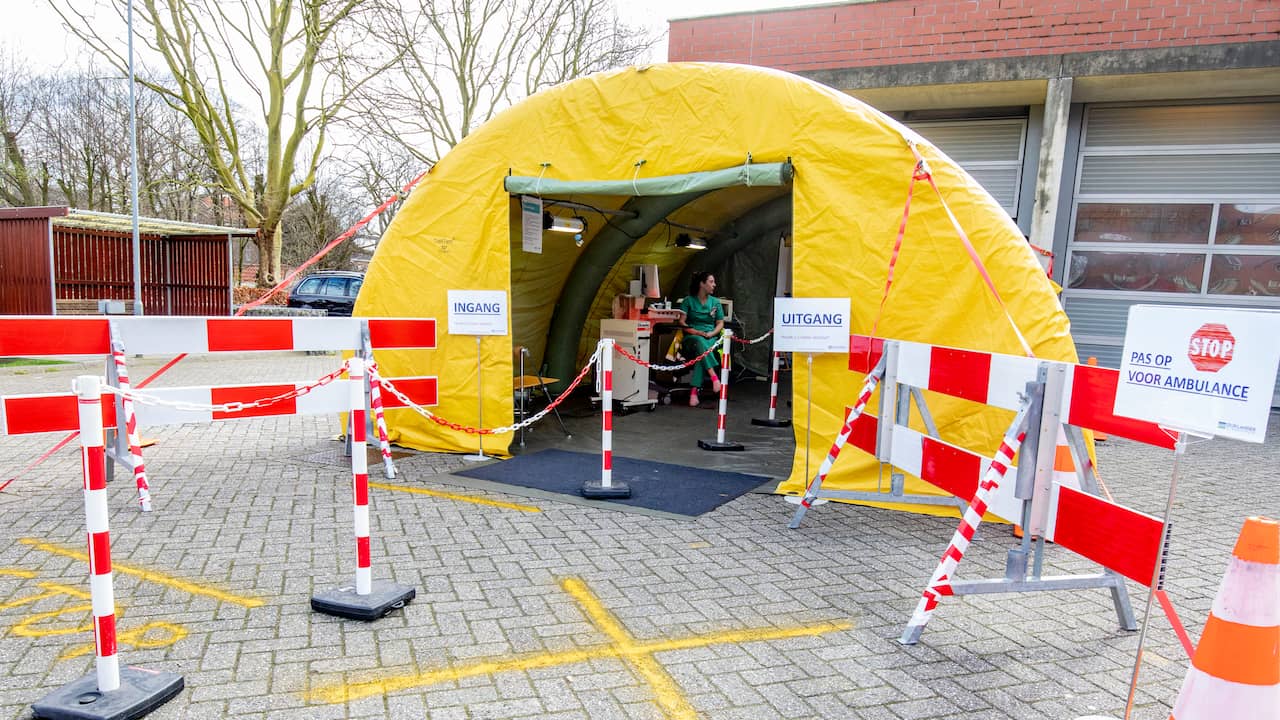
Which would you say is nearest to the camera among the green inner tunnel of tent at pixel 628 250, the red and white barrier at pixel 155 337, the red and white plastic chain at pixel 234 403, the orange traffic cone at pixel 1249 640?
the orange traffic cone at pixel 1249 640

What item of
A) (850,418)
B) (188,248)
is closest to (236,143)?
(188,248)

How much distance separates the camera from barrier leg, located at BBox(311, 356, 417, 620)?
11.7 ft

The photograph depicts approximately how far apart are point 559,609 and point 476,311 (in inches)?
154

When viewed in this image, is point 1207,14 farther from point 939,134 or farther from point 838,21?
point 838,21

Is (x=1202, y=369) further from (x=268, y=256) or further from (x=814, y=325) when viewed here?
(x=268, y=256)

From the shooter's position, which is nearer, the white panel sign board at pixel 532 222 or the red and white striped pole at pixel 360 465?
the red and white striped pole at pixel 360 465

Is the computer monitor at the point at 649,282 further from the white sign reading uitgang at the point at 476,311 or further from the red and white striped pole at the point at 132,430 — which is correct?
the red and white striped pole at the point at 132,430

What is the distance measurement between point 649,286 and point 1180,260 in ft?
27.7

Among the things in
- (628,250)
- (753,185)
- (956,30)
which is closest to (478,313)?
(753,185)

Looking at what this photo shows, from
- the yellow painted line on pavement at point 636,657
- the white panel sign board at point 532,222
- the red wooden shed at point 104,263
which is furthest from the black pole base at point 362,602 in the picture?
the red wooden shed at point 104,263

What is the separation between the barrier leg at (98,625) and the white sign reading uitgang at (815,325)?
4.47 meters

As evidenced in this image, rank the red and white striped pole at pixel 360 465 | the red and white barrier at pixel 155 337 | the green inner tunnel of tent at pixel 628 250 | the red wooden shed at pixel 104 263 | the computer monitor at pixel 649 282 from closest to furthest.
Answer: the red and white striped pole at pixel 360 465 → the red and white barrier at pixel 155 337 → the green inner tunnel of tent at pixel 628 250 → the computer monitor at pixel 649 282 → the red wooden shed at pixel 104 263

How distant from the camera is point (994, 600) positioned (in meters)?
4.10

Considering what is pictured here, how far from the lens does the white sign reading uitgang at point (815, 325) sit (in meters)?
5.87
